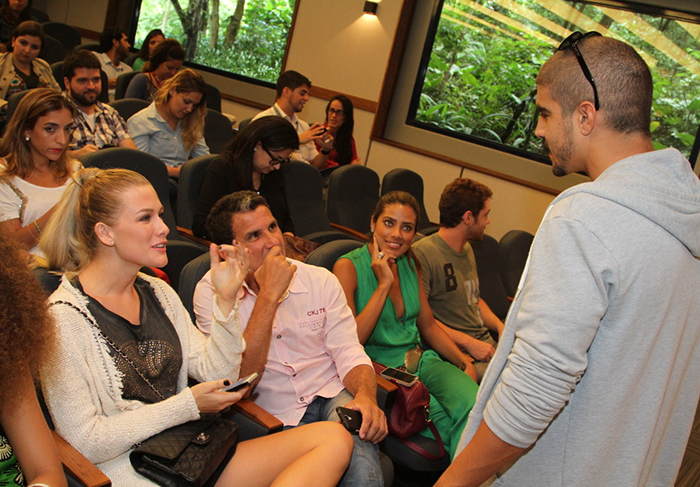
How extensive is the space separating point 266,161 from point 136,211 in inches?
67.8

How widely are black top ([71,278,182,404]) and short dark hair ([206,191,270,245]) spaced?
1.62 feet

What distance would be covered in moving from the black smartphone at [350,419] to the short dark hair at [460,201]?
155 centimetres

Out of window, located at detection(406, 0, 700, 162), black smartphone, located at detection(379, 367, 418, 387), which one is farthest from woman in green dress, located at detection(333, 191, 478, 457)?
window, located at detection(406, 0, 700, 162)

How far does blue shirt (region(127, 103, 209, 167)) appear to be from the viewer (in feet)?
14.1

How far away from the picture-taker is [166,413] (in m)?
1.65

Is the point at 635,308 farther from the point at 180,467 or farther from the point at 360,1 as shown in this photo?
the point at 360,1

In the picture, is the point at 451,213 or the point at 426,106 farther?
the point at 426,106

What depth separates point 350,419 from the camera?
198 cm

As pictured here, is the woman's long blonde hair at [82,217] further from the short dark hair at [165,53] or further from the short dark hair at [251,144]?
the short dark hair at [165,53]

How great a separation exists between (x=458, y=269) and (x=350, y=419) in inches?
58.3

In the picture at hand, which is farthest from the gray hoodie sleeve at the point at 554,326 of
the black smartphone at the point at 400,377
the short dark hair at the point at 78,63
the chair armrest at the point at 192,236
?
the short dark hair at the point at 78,63

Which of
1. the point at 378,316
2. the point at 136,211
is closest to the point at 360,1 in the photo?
the point at 378,316

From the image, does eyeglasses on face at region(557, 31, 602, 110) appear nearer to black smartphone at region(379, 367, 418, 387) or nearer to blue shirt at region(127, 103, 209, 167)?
black smartphone at region(379, 367, 418, 387)

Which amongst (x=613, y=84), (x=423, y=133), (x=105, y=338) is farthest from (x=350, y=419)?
(x=423, y=133)
